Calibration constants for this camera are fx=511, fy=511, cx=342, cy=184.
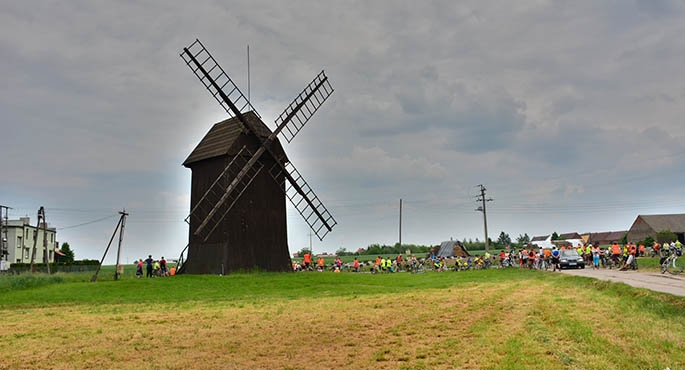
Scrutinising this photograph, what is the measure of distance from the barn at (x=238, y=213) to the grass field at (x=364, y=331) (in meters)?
9.50

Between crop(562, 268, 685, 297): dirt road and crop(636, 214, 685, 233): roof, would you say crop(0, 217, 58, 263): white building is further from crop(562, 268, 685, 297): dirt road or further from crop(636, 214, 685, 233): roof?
crop(636, 214, 685, 233): roof

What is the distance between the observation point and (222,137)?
106 ft

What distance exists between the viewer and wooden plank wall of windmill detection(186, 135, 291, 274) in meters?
29.5

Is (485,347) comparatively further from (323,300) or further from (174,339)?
(323,300)

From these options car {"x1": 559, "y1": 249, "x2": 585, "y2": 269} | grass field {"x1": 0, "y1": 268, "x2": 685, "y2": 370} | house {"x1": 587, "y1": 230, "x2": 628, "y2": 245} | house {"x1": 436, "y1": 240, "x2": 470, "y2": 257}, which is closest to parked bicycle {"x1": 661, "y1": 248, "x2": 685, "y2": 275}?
grass field {"x1": 0, "y1": 268, "x2": 685, "y2": 370}

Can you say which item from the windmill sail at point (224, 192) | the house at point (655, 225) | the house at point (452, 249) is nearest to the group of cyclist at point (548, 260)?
the windmill sail at point (224, 192)

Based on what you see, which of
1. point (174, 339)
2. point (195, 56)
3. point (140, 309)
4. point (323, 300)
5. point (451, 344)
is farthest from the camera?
point (195, 56)

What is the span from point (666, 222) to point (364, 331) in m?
94.7

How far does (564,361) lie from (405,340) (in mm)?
3394

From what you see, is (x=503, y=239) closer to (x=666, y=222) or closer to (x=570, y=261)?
(x=666, y=222)

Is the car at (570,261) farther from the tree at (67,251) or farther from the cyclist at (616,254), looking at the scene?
the tree at (67,251)

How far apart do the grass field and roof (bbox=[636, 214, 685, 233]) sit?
80.0 metres

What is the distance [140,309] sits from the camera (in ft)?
56.7

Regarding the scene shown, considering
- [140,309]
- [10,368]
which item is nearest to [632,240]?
[140,309]
